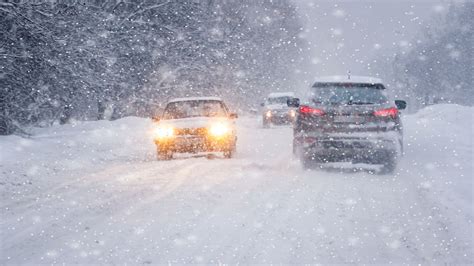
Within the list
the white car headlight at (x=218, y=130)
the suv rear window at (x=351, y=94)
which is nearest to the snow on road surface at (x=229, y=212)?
the white car headlight at (x=218, y=130)

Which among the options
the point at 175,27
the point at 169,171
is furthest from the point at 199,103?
the point at 175,27

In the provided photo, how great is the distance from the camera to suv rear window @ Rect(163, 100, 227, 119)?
15445 mm

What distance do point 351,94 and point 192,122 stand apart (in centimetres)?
453

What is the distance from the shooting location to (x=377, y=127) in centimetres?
1106

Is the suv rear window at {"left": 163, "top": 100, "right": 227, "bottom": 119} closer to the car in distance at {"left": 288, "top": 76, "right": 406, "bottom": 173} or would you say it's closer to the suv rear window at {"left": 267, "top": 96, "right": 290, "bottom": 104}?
the car in distance at {"left": 288, "top": 76, "right": 406, "bottom": 173}

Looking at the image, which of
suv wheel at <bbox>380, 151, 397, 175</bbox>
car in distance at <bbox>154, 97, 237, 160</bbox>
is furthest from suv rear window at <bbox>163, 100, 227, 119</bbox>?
suv wheel at <bbox>380, 151, 397, 175</bbox>

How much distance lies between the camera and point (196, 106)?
15.8 metres

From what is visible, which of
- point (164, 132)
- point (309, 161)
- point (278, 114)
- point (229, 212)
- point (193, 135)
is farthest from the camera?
point (278, 114)

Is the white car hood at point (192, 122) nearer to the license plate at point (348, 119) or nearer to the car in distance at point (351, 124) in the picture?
the car in distance at point (351, 124)

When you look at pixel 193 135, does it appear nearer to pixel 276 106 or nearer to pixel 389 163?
pixel 389 163

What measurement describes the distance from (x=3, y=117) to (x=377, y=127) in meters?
11.5

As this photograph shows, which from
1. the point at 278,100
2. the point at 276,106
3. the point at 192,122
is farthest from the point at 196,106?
the point at 278,100

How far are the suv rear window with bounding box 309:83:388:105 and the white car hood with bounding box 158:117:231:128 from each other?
3747 mm

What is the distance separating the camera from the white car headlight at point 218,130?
1430cm
